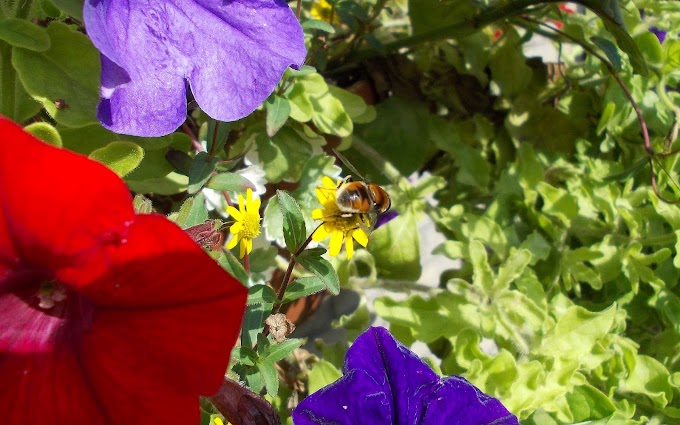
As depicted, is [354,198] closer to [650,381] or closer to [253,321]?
[253,321]

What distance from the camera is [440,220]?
1174mm

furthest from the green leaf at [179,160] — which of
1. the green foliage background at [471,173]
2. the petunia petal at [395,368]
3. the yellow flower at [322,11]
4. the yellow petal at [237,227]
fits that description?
the yellow flower at [322,11]

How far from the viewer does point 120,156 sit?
0.59m

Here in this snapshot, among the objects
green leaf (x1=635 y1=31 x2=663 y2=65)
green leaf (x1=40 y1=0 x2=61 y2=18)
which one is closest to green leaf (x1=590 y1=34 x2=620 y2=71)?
green leaf (x1=635 y1=31 x2=663 y2=65)

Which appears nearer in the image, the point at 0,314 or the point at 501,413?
the point at 0,314

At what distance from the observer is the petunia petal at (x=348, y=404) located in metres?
0.62

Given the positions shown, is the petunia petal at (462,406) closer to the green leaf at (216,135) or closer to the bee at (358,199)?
the bee at (358,199)

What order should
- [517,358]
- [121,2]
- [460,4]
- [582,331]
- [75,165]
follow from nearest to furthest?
[75,165], [121,2], [582,331], [517,358], [460,4]

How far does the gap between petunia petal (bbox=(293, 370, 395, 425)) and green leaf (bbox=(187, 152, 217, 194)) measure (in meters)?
0.26

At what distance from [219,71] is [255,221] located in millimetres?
180

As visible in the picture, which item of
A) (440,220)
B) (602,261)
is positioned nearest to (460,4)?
(440,220)

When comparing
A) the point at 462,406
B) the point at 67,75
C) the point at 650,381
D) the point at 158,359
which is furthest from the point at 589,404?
the point at 67,75

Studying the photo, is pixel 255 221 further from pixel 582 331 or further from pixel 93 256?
pixel 582 331

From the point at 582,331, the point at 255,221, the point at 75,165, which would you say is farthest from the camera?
the point at 582,331
